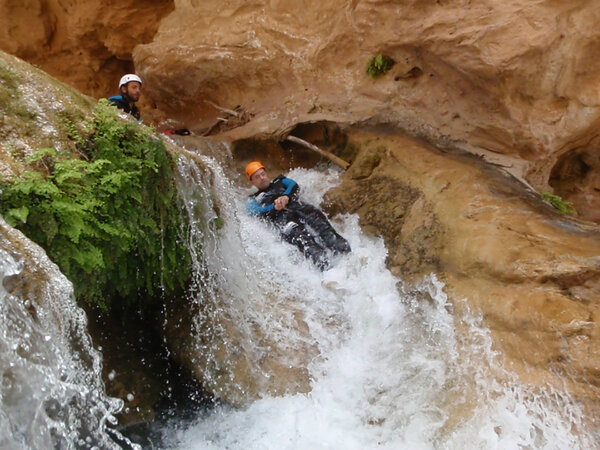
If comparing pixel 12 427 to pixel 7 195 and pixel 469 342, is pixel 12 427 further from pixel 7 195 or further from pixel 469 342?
pixel 469 342

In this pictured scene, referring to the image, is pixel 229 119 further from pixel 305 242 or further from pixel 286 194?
pixel 305 242

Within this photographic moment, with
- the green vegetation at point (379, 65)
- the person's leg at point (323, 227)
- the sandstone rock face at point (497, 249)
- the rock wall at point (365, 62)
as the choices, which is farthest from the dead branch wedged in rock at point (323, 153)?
the green vegetation at point (379, 65)

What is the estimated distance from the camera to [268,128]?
8.62m

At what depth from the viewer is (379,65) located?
307 inches

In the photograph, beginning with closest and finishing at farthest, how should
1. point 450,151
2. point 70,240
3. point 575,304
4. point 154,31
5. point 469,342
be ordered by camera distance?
point 70,240
point 575,304
point 469,342
point 450,151
point 154,31

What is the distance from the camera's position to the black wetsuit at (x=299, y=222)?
6840 millimetres

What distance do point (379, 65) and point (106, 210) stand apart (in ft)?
15.7

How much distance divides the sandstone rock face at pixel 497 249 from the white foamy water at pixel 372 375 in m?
0.19

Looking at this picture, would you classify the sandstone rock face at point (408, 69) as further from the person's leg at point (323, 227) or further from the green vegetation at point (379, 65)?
the person's leg at point (323, 227)

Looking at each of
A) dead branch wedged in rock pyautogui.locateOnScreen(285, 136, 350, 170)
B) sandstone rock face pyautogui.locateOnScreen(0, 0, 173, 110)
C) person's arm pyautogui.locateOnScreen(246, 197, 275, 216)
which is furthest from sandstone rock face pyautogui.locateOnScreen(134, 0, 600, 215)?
sandstone rock face pyautogui.locateOnScreen(0, 0, 173, 110)

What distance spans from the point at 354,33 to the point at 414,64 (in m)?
1.12

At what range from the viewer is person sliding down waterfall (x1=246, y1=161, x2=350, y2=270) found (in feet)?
22.5

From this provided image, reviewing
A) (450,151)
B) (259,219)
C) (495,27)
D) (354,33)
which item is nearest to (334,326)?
(259,219)

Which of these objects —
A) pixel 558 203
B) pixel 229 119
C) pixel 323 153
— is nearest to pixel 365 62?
pixel 323 153
